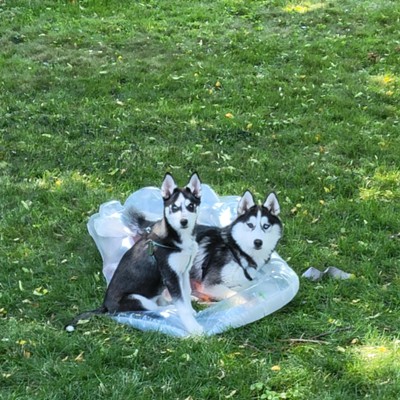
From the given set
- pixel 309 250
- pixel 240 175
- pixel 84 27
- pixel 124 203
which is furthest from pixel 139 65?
pixel 309 250

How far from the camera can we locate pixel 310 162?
6.29m

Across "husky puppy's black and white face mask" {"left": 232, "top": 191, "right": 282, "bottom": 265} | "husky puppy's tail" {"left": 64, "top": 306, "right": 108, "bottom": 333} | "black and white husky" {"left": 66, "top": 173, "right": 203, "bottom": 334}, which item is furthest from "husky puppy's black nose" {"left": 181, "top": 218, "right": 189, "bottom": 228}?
"husky puppy's tail" {"left": 64, "top": 306, "right": 108, "bottom": 333}

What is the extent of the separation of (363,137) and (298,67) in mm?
2338

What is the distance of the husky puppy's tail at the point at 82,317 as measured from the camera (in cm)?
Answer: 388

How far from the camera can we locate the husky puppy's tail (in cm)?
388

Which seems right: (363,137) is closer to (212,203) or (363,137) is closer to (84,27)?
(212,203)

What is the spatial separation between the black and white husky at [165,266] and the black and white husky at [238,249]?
0.95 ft

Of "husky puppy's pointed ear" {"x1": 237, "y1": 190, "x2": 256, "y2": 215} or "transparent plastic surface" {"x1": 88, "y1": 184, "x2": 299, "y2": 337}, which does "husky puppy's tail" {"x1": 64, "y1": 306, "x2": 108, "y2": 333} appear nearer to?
"transparent plastic surface" {"x1": 88, "y1": 184, "x2": 299, "y2": 337}

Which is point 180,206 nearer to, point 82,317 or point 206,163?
point 82,317

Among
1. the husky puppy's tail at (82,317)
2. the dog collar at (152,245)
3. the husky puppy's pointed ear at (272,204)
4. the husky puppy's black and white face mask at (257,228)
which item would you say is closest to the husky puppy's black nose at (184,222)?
the dog collar at (152,245)

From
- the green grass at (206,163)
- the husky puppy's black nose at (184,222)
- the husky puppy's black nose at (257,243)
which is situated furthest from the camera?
the husky puppy's black nose at (257,243)

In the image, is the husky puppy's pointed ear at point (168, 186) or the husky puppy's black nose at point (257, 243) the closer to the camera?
the husky puppy's pointed ear at point (168, 186)

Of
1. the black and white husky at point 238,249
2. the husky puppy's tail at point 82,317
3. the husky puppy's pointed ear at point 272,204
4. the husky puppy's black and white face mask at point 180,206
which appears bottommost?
the husky puppy's tail at point 82,317

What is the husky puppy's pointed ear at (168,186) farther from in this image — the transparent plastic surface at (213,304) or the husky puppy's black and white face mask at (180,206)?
the transparent plastic surface at (213,304)
